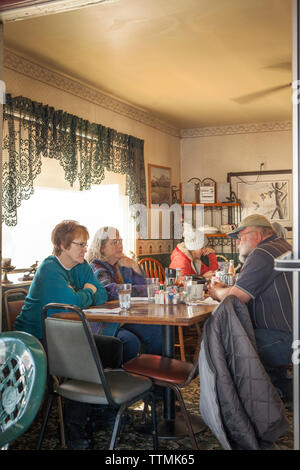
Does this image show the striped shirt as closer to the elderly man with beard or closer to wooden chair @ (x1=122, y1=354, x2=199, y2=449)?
the elderly man with beard

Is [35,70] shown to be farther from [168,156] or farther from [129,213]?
[168,156]

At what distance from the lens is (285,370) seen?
332 centimetres

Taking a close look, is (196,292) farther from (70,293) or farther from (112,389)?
(112,389)

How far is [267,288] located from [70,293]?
1173mm

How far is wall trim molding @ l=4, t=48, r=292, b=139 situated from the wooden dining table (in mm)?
2126

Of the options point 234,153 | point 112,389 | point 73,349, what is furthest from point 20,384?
point 234,153

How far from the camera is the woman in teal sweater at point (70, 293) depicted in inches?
103

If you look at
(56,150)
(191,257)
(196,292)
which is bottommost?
(196,292)

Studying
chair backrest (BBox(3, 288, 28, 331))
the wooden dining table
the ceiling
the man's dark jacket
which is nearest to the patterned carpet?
the wooden dining table

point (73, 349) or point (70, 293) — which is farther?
point (70, 293)

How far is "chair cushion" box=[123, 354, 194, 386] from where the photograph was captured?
2.51 meters

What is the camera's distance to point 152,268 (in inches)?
241

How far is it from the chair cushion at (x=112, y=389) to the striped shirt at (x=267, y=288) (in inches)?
35.1
